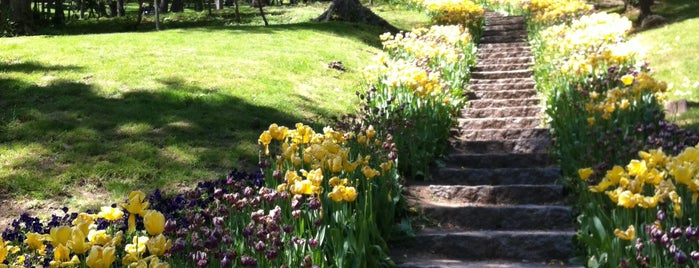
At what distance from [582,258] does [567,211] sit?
3.29ft

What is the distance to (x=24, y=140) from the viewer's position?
23.8ft

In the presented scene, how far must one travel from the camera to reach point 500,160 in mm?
7879

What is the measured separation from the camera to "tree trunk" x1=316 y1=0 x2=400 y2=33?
718 inches

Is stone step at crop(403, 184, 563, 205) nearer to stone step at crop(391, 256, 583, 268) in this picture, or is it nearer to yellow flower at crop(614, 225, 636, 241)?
stone step at crop(391, 256, 583, 268)

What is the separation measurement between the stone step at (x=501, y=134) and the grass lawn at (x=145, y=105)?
69.3 inches

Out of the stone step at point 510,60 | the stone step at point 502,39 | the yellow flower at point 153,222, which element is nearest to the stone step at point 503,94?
the stone step at point 510,60

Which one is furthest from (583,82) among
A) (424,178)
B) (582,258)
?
(582,258)

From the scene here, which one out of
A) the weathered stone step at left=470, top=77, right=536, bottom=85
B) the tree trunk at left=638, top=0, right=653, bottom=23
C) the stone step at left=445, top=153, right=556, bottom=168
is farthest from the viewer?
the tree trunk at left=638, top=0, right=653, bottom=23

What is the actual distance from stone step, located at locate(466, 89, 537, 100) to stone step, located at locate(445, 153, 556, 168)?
294cm

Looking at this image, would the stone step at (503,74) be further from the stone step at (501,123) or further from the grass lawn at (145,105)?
the stone step at (501,123)

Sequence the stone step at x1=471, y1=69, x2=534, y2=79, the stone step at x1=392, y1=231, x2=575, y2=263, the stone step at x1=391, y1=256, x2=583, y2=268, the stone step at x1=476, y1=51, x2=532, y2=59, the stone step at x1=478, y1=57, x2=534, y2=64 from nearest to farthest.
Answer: the stone step at x1=391, y1=256, x2=583, y2=268 → the stone step at x1=392, y1=231, x2=575, y2=263 → the stone step at x1=471, y1=69, x2=534, y2=79 → the stone step at x1=478, y1=57, x2=534, y2=64 → the stone step at x1=476, y1=51, x2=532, y2=59

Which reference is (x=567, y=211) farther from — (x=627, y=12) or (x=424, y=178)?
(x=627, y=12)

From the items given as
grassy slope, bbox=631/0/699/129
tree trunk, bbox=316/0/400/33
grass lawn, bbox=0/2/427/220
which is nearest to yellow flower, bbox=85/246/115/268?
grass lawn, bbox=0/2/427/220

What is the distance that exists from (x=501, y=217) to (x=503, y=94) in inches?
192
